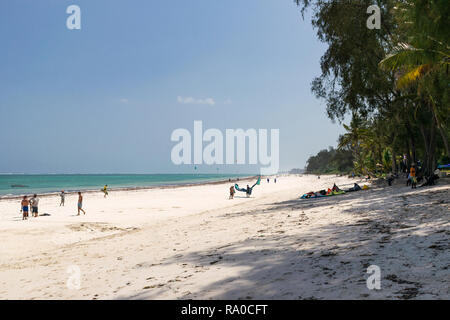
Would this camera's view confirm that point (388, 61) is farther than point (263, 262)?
Yes

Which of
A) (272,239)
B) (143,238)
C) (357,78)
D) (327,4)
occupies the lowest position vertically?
(143,238)

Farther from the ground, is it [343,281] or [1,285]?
[343,281]

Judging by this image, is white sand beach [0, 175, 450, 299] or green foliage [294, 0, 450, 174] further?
green foliage [294, 0, 450, 174]

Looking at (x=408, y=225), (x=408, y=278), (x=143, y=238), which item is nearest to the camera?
(x=408, y=278)

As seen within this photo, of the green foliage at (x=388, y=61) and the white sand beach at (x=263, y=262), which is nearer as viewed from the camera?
the white sand beach at (x=263, y=262)

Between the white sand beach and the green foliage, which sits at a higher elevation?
the green foliage

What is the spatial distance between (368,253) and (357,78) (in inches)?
581

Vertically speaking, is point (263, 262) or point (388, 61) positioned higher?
point (388, 61)

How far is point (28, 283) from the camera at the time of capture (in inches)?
231

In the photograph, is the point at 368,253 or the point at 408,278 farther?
the point at 368,253

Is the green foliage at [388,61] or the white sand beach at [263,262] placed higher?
the green foliage at [388,61]
